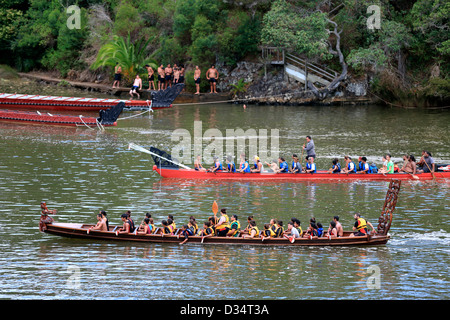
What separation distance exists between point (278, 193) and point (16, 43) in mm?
46535

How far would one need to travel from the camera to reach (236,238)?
22781mm

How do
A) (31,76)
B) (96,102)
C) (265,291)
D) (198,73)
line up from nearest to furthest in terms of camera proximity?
1. (265,291)
2. (96,102)
3. (198,73)
4. (31,76)

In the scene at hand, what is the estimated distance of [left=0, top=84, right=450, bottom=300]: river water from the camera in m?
19.6

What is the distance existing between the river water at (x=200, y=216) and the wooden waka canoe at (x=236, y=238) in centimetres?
25

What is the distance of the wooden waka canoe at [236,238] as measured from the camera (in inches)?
895

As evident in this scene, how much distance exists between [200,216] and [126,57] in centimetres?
3588

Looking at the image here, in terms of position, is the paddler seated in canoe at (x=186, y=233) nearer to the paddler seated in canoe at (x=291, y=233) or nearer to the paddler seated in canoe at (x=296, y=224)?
the paddler seated in canoe at (x=291, y=233)

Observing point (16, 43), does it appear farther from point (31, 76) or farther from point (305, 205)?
point (305, 205)

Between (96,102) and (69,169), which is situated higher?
(96,102)

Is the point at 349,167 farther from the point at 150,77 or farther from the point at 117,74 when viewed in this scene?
the point at 117,74

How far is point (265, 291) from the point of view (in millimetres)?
19344

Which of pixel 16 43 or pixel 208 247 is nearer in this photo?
pixel 208 247

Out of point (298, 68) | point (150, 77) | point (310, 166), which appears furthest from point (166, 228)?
point (298, 68)

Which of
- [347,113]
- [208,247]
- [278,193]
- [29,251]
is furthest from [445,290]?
[347,113]
